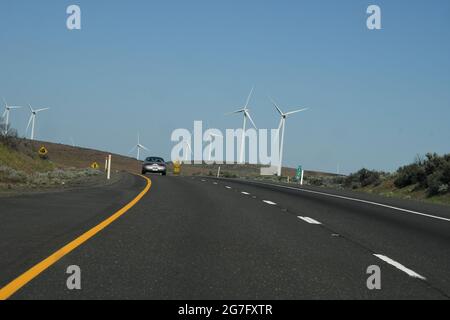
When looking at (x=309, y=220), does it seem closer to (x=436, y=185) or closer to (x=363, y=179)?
(x=436, y=185)

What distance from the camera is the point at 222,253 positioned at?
915 cm

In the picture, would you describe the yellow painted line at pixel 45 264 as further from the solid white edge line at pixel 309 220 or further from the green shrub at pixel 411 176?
the green shrub at pixel 411 176

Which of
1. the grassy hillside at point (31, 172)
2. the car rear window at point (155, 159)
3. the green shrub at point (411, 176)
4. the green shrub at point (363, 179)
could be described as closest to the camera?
the grassy hillside at point (31, 172)

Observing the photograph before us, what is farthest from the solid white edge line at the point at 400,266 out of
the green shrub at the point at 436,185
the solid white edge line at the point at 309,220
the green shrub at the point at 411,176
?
the green shrub at the point at 411,176

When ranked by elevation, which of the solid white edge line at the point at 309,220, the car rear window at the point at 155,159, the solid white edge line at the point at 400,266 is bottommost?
the solid white edge line at the point at 400,266

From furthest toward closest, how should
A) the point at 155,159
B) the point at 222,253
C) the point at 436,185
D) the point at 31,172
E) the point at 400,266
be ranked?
the point at 155,159 → the point at 31,172 → the point at 436,185 → the point at 222,253 → the point at 400,266

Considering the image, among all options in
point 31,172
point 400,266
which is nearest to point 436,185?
point 31,172

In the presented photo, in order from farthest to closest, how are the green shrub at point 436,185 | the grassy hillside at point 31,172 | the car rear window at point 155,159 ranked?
1. the car rear window at point 155,159
2. the green shrub at point 436,185
3. the grassy hillside at point 31,172

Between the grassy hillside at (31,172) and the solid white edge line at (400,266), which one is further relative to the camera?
the grassy hillside at (31,172)

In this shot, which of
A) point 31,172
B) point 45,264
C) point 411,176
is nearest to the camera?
point 45,264

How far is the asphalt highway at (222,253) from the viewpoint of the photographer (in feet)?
22.2

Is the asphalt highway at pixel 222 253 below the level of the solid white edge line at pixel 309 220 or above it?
below
